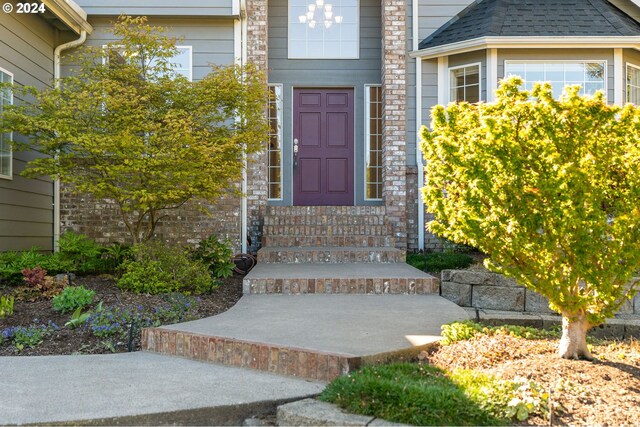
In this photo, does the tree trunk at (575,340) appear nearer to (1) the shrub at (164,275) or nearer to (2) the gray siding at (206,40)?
(1) the shrub at (164,275)

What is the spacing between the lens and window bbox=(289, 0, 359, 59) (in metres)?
10.5

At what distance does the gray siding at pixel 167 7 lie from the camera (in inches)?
348

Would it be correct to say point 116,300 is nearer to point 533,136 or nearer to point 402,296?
point 402,296

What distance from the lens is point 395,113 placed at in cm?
953

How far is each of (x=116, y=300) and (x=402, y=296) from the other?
2950 millimetres

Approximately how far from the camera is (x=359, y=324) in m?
4.91

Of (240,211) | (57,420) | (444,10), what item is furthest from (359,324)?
(444,10)

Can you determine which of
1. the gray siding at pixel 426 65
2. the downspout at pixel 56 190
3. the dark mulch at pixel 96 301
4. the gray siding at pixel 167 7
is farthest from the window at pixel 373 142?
the downspout at pixel 56 190

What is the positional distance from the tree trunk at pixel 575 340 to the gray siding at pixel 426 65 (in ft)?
19.0

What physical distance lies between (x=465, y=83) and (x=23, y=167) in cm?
661

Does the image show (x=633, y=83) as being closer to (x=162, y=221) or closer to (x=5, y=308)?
(x=162, y=221)

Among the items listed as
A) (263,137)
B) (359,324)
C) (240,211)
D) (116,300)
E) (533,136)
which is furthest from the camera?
(240,211)

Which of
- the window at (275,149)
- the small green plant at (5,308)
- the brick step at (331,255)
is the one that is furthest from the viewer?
the window at (275,149)

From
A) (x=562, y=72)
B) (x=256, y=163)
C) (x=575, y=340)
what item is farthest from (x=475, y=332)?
(x=562, y=72)
